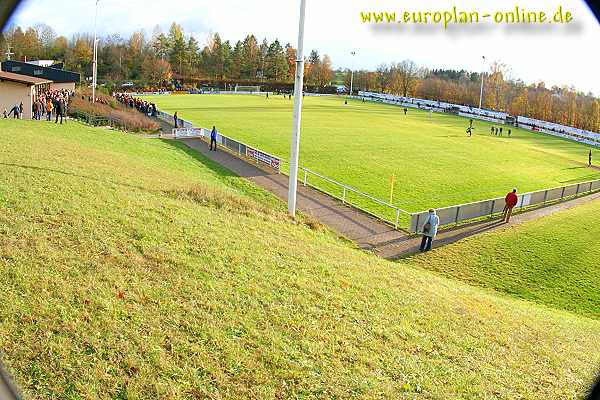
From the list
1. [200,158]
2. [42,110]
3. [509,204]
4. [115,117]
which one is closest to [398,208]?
[509,204]

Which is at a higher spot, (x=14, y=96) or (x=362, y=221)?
(x=14, y=96)

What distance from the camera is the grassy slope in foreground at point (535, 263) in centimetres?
1246

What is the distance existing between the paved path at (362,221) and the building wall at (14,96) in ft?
41.3

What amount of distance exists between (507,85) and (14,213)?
8864 centimetres

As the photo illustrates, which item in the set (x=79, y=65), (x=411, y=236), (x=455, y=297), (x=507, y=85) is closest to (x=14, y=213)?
(x=455, y=297)

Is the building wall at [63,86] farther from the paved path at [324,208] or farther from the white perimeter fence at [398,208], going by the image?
the paved path at [324,208]

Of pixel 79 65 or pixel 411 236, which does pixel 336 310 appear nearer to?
pixel 411 236

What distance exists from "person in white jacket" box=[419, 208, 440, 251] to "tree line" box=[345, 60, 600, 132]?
41.2 m

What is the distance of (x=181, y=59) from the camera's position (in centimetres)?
9869

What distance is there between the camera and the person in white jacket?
14289mm

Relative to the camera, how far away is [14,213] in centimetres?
829

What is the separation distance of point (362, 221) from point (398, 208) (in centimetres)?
297

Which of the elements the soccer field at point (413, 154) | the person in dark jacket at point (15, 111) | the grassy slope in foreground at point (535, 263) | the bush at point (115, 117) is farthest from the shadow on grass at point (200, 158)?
the grassy slope in foreground at point (535, 263)

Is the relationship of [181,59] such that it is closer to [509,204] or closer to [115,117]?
[115,117]
